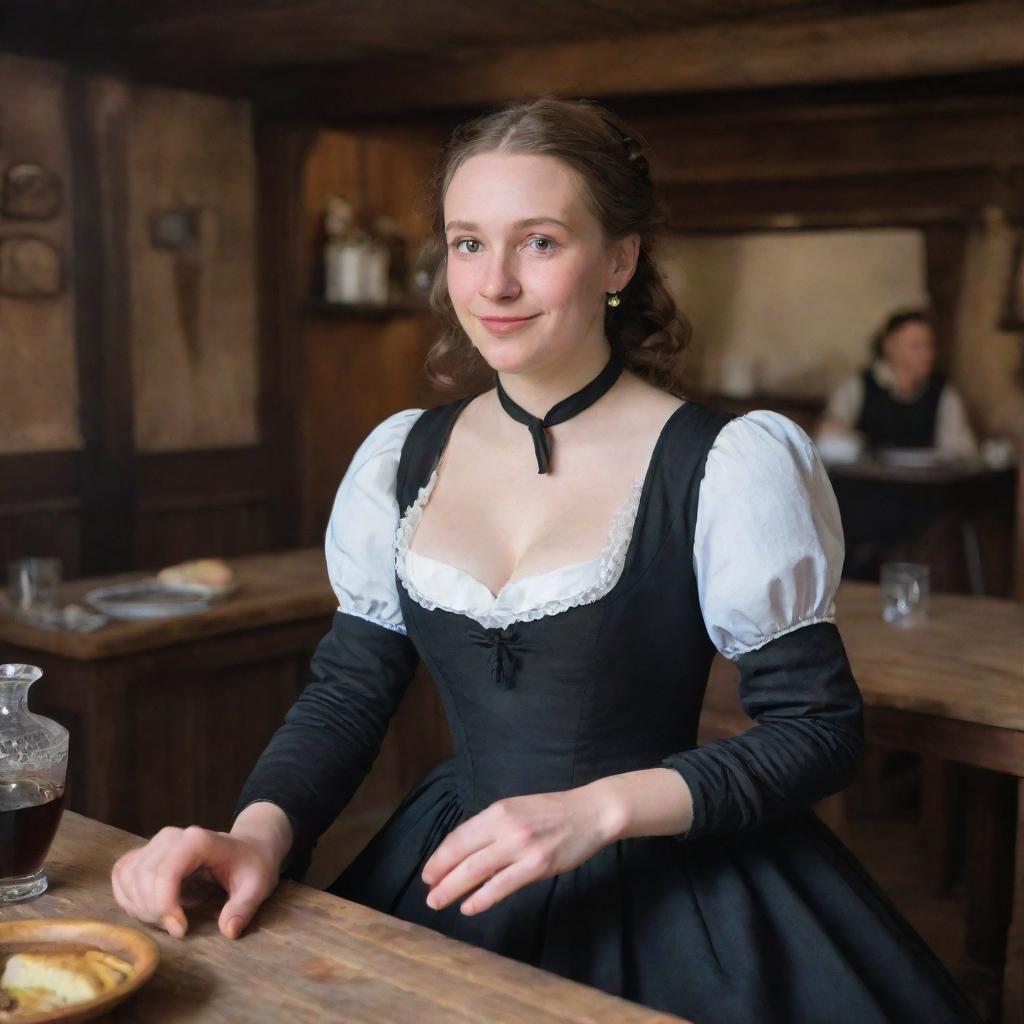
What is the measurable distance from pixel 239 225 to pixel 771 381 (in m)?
3.37

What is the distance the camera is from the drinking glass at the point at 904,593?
2.66 meters

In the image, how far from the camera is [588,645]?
55.4 inches

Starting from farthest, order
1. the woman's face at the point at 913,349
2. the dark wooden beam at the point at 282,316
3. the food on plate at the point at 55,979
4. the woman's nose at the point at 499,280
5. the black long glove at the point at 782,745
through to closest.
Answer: the woman's face at the point at 913,349 < the dark wooden beam at the point at 282,316 < the woman's nose at the point at 499,280 < the black long glove at the point at 782,745 < the food on plate at the point at 55,979

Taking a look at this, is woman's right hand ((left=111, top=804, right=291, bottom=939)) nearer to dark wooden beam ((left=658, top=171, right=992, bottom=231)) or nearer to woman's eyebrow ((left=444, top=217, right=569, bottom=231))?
woman's eyebrow ((left=444, top=217, right=569, bottom=231))

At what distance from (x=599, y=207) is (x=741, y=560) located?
415mm

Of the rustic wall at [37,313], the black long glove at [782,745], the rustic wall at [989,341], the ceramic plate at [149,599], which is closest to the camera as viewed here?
the black long glove at [782,745]

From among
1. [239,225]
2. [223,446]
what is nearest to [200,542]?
[223,446]

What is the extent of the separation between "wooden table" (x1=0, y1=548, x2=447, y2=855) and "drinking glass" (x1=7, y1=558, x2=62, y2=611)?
0.07m

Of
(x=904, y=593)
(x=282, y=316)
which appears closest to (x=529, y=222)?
(x=904, y=593)

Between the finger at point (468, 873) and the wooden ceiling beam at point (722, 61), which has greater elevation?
the wooden ceiling beam at point (722, 61)

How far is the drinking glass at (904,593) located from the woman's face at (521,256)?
1427 mm

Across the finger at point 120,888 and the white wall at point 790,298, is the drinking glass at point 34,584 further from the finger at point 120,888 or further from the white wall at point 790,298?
the white wall at point 790,298

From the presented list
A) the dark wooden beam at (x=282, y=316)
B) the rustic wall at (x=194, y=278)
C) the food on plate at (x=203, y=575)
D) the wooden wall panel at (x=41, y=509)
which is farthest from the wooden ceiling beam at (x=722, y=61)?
the wooden wall panel at (x=41, y=509)

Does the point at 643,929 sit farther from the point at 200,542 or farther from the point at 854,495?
the point at 854,495
